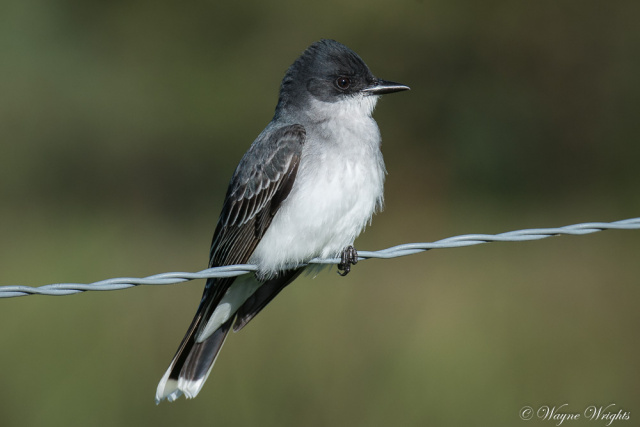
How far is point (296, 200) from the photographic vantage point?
4293mm

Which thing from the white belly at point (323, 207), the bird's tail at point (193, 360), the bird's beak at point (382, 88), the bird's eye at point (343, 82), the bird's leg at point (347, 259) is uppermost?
the bird's eye at point (343, 82)

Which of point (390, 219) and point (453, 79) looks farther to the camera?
point (453, 79)

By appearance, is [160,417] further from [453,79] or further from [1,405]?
[453,79]

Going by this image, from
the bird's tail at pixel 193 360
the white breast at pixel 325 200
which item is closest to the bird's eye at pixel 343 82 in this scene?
the white breast at pixel 325 200

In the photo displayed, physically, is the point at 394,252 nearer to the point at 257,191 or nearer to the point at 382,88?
the point at 257,191

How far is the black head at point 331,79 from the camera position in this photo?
478cm

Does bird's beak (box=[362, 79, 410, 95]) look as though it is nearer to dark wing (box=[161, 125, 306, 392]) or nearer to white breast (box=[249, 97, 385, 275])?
white breast (box=[249, 97, 385, 275])

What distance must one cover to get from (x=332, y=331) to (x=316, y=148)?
226cm

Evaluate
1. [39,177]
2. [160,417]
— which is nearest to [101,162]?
[39,177]

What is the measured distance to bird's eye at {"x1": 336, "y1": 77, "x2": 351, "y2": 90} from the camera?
481 cm

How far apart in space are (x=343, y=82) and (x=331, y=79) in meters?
0.07

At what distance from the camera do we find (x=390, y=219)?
8.21 m

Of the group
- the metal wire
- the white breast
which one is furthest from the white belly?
the metal wire

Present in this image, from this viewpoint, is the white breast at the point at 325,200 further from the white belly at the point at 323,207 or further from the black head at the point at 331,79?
→ the black head at the point at 331,79
